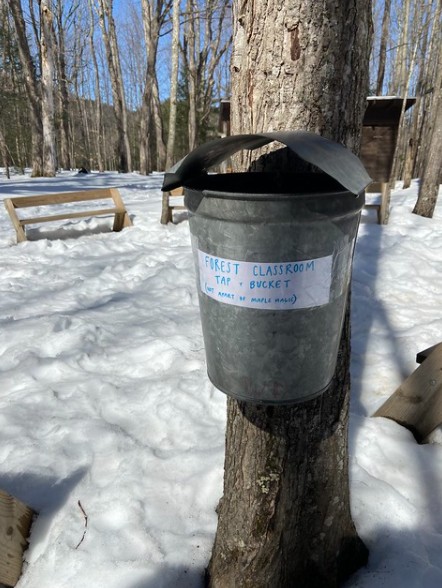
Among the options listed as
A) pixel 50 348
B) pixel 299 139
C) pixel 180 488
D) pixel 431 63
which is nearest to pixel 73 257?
pixel 50 348

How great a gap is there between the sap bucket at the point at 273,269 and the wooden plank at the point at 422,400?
50.5 inches

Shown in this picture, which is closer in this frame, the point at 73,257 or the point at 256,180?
the point at 256,180

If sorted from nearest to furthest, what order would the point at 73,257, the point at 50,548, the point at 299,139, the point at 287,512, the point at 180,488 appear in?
1. the point at 299,139
2. the point at 287,512
3. the point at 50,548
4. the point at 180,488
5. the point at 73,257

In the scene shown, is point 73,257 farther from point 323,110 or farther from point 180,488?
point 323,110

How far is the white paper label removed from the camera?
0.89 meters

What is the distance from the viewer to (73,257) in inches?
213

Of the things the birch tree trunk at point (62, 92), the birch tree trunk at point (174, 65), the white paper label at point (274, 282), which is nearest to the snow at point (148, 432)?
the white paper label at point (274, 282)

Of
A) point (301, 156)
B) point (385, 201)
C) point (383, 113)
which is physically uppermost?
point (383, 113)

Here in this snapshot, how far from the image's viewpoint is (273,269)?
88 centimetres

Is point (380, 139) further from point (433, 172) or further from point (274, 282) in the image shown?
point (274, 282)

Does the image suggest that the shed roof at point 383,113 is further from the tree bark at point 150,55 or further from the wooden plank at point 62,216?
the tree bark at point 150,55

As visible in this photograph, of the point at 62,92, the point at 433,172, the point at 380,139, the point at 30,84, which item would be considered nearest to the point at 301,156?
the point at 433,172

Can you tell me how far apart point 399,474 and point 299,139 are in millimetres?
1760

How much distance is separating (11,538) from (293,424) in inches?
47.4
